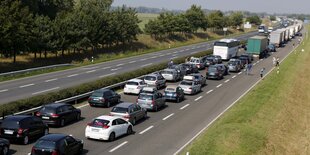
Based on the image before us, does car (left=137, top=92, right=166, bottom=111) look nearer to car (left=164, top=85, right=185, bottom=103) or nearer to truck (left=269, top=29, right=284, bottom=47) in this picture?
→ car (left=164, top=85, right=185, bottom=103)

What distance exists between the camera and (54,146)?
18.5 m

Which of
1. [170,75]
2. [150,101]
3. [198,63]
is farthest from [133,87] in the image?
[198,63]

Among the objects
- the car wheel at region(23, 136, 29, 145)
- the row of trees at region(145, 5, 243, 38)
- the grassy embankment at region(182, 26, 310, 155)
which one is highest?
the row of trees at region(145, 5, 243, 38)

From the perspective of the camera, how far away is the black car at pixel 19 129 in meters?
Answer: 21.4

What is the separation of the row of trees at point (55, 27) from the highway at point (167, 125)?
21545 mm

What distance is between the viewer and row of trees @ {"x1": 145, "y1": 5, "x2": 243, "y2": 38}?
10125 cm

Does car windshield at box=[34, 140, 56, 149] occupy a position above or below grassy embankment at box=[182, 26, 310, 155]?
above

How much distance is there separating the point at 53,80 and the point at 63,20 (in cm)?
2210

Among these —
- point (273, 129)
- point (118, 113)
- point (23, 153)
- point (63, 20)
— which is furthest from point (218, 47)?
point (23, 153)

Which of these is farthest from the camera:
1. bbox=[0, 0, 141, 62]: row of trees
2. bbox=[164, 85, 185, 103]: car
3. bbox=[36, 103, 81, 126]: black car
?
bbox=[0, 0, 141, 62]: row of trees

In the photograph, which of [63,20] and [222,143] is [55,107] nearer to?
[222,143]

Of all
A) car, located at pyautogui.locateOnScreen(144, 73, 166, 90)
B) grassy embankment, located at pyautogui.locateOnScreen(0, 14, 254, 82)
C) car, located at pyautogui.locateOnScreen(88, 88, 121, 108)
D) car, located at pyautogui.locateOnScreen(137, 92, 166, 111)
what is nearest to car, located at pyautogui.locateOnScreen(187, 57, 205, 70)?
grassy embankment, located at pyautogui.locateOnScreen(0, 14, 254, 82)

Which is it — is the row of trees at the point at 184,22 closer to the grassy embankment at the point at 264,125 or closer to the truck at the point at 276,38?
the truck at the point at 276,38

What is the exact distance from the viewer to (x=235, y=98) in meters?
40.0
